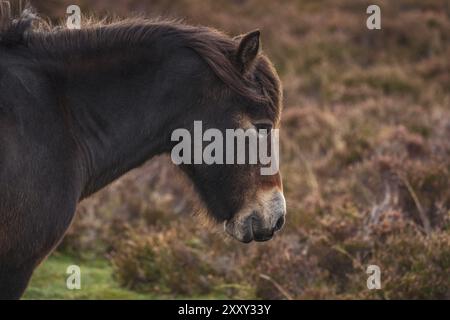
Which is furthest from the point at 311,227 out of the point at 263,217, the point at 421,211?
the point at 263,217

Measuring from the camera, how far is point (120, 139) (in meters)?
4.04

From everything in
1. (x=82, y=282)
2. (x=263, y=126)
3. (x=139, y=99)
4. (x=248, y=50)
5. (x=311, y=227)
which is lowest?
(x=82, y=282)

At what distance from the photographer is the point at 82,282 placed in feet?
21.2

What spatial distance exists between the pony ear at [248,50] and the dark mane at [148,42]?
4cm

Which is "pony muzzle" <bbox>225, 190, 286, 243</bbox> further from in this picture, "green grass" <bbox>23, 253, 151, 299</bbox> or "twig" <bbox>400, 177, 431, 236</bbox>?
"twig" <bbox>400, 177, 431, 236</bbox>

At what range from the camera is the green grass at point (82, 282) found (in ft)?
20.1

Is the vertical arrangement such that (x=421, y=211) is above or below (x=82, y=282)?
above

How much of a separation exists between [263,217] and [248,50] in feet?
2.77

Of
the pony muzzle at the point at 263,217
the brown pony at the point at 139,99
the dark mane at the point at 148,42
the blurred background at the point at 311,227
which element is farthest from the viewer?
the blurred background at the point at 311,227

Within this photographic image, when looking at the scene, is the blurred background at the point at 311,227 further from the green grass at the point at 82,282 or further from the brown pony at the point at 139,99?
the brown pony at the point at 139,99

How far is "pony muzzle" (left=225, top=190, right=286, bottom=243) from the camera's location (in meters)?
4.01

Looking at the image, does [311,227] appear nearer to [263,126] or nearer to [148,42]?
[263,126]

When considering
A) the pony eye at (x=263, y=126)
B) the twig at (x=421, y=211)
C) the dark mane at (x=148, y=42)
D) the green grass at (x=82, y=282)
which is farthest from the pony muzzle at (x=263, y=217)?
the twig at (x=421, y=211)

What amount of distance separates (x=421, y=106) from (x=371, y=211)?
20.9 feet
